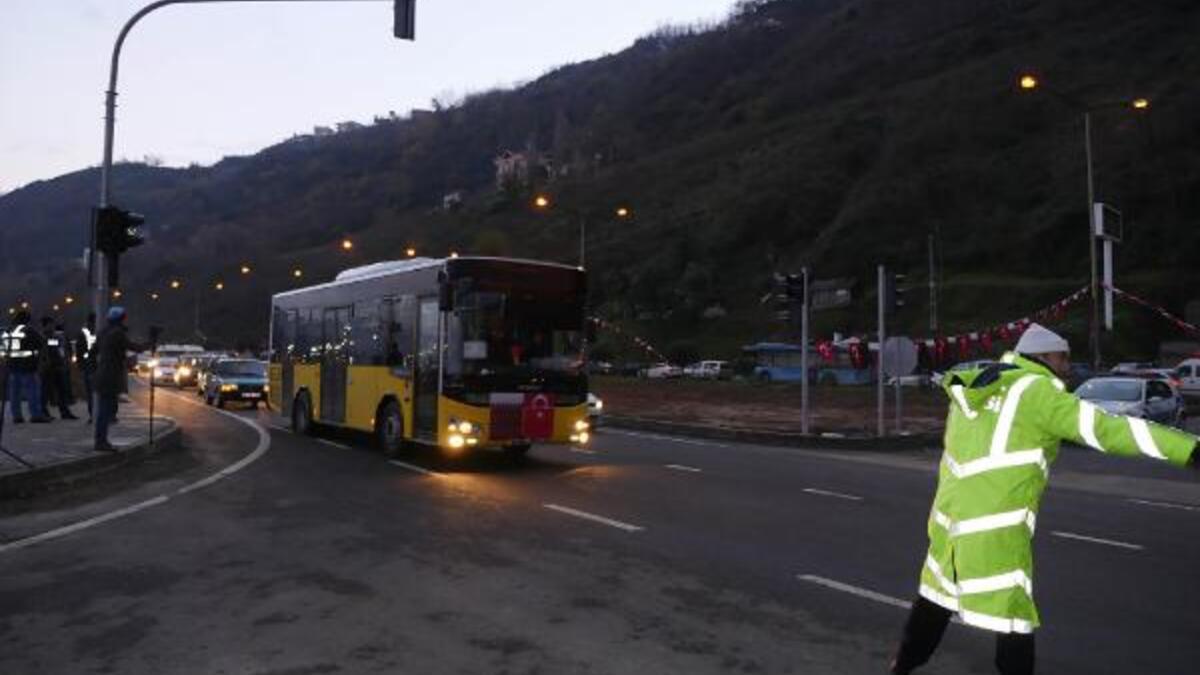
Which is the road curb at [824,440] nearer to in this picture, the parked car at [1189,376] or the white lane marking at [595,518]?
the white lane marking at [595,518]

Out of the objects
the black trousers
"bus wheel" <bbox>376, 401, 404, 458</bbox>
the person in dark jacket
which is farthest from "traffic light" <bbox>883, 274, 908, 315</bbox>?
the black trousers

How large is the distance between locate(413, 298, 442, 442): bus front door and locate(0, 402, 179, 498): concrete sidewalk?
13.3 ft

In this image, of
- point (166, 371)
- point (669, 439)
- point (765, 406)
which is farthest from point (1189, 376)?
point (166, 371)

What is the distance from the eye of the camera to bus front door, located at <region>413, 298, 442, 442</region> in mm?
15391

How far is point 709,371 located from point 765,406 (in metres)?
33.7

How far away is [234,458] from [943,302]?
241ft

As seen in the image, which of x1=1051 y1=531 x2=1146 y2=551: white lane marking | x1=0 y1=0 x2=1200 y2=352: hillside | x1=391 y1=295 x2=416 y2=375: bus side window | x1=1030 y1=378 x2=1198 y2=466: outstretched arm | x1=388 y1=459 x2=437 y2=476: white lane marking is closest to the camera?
x1=1030 y1=378 x2=1198 y2=466: outstretched arm

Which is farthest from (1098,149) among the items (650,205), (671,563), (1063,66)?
(671,563)

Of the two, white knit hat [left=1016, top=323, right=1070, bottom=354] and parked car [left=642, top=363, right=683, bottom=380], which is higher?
white knit hat [left=1016, top=323, right=1070, bottom=354]

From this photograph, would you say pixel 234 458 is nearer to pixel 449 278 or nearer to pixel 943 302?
pixel 449 278

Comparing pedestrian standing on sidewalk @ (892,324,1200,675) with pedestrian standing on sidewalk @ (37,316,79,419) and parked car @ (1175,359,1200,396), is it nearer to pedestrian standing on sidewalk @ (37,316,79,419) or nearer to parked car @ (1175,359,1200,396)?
pedestrian standing on sidewalk @ (37,316,79,419)

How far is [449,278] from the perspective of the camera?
15.3 metres

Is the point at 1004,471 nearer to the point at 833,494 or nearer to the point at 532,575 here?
the point at 532,575

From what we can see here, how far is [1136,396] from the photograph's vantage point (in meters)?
24.7
